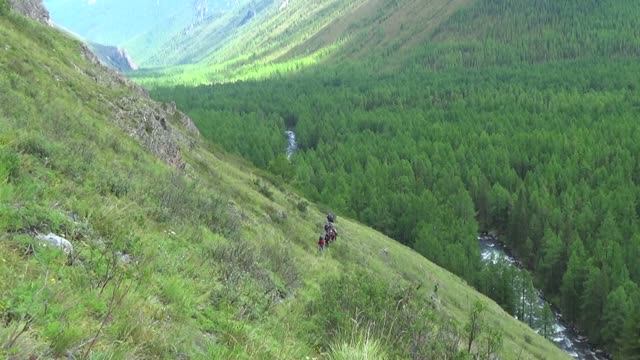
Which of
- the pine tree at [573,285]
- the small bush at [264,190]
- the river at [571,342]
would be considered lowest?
the river at [571,342]

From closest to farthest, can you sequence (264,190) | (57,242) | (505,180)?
(57,242)
(264,190)
(505,180)

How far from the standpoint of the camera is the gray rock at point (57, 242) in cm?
962

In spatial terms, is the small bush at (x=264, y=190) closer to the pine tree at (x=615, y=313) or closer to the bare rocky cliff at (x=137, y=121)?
the bare rocky cliff at (x=137, y=121)

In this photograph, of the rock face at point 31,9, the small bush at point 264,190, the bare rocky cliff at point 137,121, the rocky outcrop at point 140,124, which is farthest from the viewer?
the rock face at point 31,9

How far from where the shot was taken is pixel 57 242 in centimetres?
978

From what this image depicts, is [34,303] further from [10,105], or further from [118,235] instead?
[10,105]

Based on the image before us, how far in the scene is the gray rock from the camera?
9617 mm

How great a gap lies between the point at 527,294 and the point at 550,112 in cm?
10994

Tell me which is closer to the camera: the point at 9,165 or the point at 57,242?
the point at 57,242

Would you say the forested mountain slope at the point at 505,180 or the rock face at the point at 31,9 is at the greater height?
the rock face at the point at 31,9

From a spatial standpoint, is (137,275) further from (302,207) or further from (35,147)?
(302,207)

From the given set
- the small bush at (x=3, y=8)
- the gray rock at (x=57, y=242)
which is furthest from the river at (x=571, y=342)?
the gray rock at (x=57, y=242)

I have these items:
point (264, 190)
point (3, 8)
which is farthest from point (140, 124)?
point (264, 190)

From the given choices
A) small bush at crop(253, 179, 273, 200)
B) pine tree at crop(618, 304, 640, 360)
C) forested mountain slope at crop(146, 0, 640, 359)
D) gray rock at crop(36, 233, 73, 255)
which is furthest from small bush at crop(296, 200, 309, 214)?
forested mountain slope at crop(146, 0, 640, 359)
